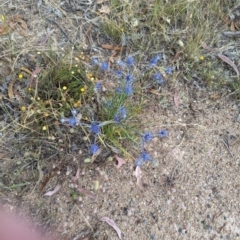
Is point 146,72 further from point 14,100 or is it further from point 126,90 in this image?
point 14,100

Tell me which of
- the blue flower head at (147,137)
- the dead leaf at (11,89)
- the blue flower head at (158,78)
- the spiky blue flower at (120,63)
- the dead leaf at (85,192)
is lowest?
the dead leaf at (85,192)

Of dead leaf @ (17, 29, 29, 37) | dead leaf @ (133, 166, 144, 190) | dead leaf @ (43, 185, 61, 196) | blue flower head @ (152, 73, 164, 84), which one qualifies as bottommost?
dead leaf @ (133, 166, 144, 190)

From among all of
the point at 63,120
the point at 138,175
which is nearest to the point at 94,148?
the point at 63,120

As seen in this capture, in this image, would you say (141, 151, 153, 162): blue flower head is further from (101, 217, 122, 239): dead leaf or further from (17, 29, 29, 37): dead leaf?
(17, 29, 29, 37): dead leaf

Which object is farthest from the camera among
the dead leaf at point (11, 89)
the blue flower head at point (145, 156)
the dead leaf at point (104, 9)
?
the dead leaf at point (104, 9)

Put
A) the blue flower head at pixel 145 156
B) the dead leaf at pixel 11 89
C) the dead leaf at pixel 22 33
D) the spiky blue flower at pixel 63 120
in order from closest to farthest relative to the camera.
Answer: the spiky blue flower at pixel 63 120 < the blue flower head at pixel 145 156 < the dead leaf at pixel 11 89 < the dead leaf at pixel 22 33

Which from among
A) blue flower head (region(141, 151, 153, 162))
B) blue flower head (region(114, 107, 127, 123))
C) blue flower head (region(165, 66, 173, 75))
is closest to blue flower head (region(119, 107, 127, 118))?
blue flower head (region(114, 107, 127, 123))

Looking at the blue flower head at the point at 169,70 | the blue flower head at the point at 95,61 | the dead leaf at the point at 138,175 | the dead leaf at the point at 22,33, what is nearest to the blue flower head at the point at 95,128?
the dead leaf at the point at 138,175

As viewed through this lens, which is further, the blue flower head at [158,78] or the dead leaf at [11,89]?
the blue flower head at [158,78]

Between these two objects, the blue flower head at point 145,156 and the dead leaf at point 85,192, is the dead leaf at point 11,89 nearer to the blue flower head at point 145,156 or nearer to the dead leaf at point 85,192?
the dead leaf at point 85,192
